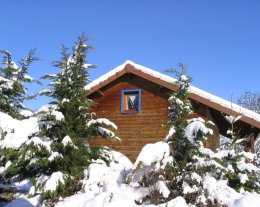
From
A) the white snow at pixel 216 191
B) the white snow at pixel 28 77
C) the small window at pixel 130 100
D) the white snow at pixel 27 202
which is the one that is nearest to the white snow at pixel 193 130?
the white snow at pixel 216 191

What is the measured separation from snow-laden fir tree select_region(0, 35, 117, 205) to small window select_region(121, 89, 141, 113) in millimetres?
5946

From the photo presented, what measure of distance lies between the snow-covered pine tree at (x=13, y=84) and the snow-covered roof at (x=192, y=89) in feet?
8.77

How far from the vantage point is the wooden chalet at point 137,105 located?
1470 centimetres

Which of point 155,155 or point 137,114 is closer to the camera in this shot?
point 155,155

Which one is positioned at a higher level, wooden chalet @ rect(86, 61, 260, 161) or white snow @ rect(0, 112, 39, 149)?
wooden chalet @ rect(86, 61, 260, 161)

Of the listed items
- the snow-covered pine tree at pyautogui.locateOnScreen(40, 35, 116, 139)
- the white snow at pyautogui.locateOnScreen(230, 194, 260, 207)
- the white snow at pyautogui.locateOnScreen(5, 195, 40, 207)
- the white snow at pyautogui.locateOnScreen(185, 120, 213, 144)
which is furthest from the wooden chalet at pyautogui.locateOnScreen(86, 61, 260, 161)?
the white snow at pyautogui.locateOnScreen(230, 194, 260, 207)

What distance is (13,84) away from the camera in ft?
37.3

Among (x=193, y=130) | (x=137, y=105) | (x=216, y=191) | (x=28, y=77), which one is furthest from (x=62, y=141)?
(x=137, y=105)

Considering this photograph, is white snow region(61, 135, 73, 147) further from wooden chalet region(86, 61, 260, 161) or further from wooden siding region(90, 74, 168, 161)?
wooden chalet region(86, 61, 260, 161)

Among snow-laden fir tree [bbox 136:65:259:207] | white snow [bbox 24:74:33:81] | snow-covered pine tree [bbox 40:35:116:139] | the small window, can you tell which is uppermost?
the small window

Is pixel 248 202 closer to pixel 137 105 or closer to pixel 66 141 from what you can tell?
pixel 66 141

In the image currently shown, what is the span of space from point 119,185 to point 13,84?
213 inches

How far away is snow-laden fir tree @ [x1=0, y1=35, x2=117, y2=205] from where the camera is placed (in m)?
8.38

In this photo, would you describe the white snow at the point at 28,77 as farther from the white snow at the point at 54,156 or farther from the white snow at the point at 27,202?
the white snow at the point at 27,202
